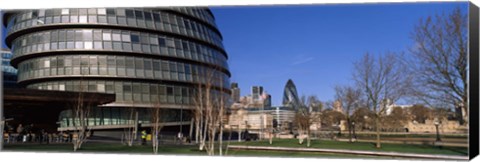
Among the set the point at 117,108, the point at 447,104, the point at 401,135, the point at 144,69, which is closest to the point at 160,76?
the point at 144,69

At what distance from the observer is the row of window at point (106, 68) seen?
1582 inches

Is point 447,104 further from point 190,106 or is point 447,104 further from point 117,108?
point 117,108

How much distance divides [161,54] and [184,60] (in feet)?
7.88

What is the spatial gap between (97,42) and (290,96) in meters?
21.7

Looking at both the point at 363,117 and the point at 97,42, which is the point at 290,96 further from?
the point at 97,42

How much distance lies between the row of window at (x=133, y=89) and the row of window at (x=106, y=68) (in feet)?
2.55

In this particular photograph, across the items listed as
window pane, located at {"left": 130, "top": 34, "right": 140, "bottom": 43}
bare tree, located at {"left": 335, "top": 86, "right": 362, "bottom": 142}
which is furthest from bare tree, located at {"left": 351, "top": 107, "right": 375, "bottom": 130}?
window pane, located at {"left": 130, "top": 34, "right": 140, "bottom": 43}

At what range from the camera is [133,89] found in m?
41.5

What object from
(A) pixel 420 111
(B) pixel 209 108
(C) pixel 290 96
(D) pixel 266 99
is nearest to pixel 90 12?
(B) pixel 209 108

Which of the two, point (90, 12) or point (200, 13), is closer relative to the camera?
point (90, 12)

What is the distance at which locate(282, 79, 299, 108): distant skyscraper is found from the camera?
48.5m

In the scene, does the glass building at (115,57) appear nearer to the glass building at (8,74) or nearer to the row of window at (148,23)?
the row of window at (148,23)

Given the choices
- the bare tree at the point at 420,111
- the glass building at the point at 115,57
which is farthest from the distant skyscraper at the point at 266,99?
the bare tree at the point at 420,111

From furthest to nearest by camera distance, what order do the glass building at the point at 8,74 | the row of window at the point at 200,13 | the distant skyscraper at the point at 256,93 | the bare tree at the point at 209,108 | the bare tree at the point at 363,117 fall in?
the glass building at the point at 8,74, the distant skyscraper at the point at 256,93, the row of window at the point at 200,13, the bare tree at the point at 363,117, the bare tree at the point at 209,108
